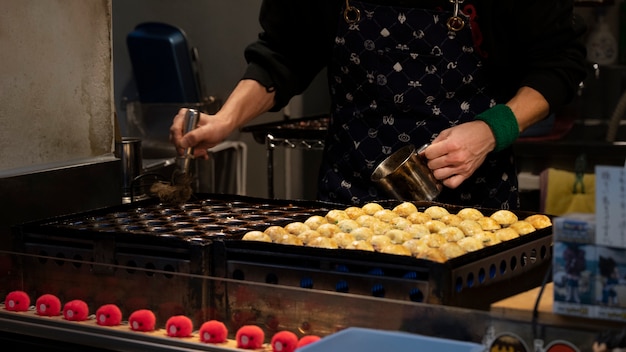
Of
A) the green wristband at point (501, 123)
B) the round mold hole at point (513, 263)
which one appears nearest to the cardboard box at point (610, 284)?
the round mold hole at point (513, 263)

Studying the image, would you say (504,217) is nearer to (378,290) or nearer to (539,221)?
(539,221)

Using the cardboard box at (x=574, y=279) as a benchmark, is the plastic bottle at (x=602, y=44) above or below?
above

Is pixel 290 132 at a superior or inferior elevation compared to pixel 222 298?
superior

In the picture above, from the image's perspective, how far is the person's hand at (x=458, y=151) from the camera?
2418mm

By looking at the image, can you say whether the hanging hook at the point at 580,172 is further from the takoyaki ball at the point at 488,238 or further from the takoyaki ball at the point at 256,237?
the takoyaki ball at the point at 256,237

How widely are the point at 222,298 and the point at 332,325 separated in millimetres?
217

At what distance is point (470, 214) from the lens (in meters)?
2.28

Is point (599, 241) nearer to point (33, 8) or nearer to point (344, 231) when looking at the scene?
point (344, 231)

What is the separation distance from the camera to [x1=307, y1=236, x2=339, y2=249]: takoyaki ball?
6.53 feet

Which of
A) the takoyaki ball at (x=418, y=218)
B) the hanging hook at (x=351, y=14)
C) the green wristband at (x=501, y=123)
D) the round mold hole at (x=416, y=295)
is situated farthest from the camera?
the hanging hook at (x=351, y=14)

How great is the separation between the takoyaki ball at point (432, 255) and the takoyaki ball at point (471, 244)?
0.09 m

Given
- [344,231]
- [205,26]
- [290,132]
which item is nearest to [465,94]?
[344,231]

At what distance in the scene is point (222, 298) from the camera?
1856mm

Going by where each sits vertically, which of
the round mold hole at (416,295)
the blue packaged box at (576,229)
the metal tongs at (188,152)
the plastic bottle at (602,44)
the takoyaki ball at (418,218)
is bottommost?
the round mold hole at (416,295)
